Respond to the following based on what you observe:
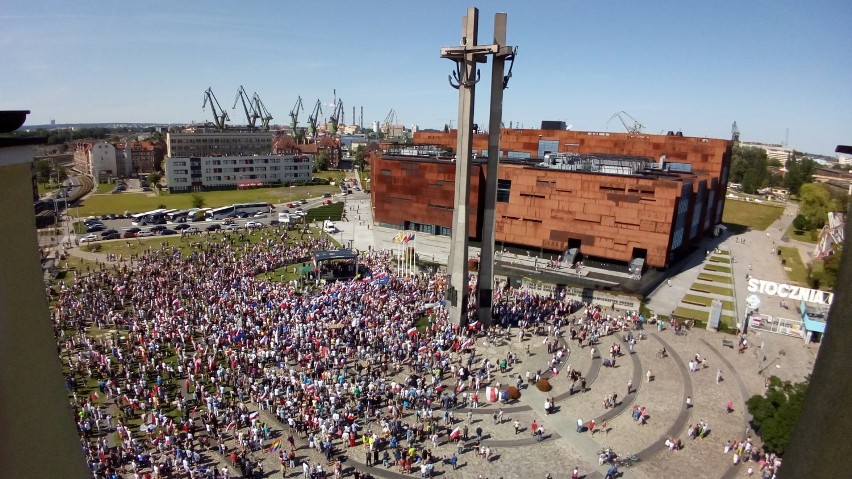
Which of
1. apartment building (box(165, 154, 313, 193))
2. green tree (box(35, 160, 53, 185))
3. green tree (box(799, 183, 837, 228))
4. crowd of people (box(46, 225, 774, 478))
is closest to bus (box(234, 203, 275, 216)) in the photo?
crowd of people (box(46, 225, 774, 478))

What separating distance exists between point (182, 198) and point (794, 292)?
90873 millimetres

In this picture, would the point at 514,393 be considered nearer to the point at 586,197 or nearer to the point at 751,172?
the point at 586,197

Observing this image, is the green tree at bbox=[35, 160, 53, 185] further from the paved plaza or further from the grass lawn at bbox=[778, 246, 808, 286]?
the grass lawn at bbox=[778, 246, 808, 286]

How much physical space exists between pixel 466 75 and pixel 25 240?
94.0ft

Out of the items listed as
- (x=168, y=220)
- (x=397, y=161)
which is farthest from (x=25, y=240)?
(x=168, y=220)

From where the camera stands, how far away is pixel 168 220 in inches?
2788

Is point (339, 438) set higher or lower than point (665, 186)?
lower

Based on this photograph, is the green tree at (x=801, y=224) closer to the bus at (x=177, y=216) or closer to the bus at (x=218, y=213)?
the bus at (x=218, y=213)

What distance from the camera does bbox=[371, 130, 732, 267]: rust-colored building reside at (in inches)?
1965

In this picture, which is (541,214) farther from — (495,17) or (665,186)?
(495,17)

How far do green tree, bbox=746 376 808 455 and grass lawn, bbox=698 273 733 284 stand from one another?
98.1 ft

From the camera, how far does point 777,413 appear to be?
21250 mm

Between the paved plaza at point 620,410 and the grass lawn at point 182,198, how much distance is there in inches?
2708

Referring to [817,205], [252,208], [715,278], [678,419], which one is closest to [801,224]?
[817,205]
